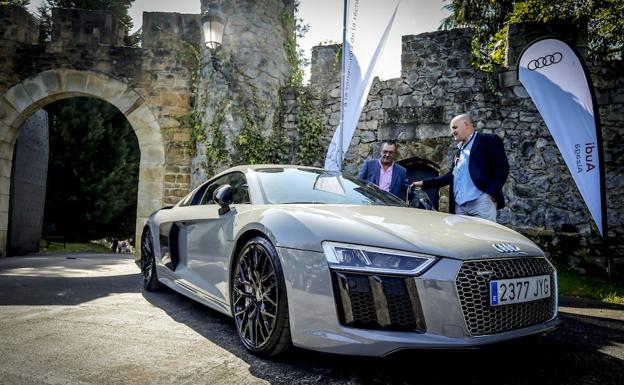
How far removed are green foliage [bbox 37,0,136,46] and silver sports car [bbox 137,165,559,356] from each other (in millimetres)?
18467

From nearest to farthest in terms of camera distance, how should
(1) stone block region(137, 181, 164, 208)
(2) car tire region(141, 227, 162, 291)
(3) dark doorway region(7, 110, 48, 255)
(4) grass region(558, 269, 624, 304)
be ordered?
(2) car tire region(141, 227, 162, 291)
(4) grass region(558, 269, 624, 304)
(1) stone block region(137, 181, 164, 208)
(3) dark doorway region(7, 110, 48, 255)

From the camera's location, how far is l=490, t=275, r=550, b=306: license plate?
1.84 metres

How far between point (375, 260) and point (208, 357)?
115 centimetres

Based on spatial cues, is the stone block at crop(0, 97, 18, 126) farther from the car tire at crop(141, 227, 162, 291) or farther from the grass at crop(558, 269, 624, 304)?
the grass at crop(558, 269, 624, 304)

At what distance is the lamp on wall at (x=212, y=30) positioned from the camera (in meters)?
7.55

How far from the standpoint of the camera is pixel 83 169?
54.5ft

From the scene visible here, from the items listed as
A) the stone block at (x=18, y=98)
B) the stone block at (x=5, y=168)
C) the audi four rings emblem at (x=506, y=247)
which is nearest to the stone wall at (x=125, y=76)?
the stone block at (x=18, y=98)

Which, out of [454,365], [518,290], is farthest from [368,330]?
[518,290]

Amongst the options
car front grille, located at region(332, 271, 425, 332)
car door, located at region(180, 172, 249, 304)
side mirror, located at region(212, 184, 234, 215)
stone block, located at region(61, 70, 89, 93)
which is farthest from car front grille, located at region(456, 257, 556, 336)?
stone block, located at region(61, 70, 89, 93)

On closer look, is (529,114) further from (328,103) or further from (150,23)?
(150,23)

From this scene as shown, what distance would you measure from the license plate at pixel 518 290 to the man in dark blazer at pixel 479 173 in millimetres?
1641

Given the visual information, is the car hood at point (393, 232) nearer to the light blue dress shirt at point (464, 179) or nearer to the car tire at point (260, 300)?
the car tire at point (260, 300)

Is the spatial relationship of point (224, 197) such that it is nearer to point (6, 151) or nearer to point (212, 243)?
point (212, 243)

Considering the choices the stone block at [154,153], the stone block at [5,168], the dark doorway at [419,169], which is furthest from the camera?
the stone block at [5,168]
